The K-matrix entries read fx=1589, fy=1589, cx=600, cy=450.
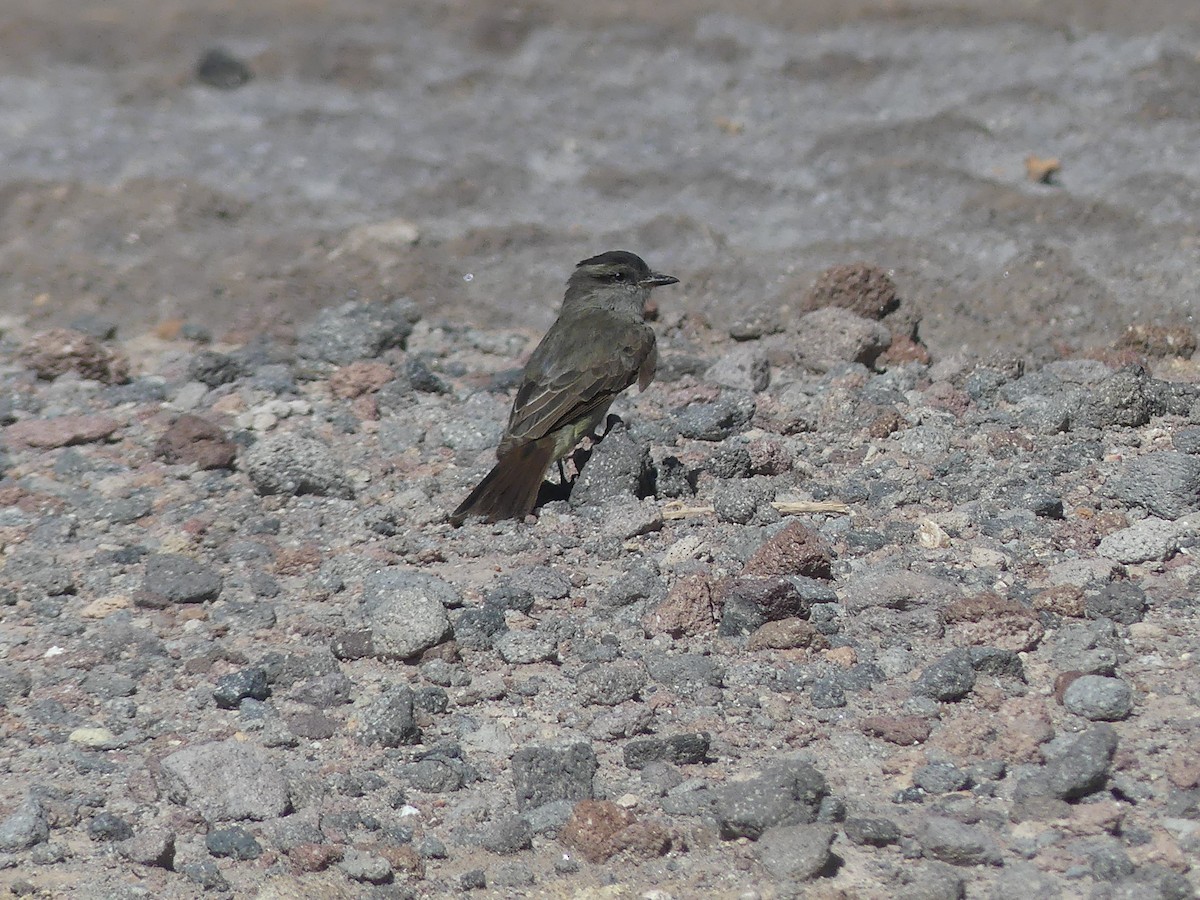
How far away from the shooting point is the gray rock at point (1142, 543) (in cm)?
505

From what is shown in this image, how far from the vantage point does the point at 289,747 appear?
15.0ft

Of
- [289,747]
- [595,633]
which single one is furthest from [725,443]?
[289,747]

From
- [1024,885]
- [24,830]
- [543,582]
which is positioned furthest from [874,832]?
[24,830]

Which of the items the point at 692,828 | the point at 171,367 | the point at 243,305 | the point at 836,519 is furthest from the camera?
the point at 243,305

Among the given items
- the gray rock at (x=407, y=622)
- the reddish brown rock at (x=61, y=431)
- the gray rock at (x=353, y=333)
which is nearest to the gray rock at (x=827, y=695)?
the gray rock at (x=407, y=622)

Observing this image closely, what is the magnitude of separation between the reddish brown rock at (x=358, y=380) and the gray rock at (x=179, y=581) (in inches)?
61.0

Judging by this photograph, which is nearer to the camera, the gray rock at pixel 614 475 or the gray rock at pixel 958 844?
the gray rock at pixel 958 844

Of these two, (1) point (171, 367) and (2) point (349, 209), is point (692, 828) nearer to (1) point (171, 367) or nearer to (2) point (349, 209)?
(1) point (171, 367)

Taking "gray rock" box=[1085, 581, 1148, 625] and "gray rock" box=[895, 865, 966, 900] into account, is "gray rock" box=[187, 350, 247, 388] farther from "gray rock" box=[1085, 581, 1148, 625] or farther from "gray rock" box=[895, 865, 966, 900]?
"gray rock" box=[895, 865, 966, 900]

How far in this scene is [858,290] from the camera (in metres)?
7.13

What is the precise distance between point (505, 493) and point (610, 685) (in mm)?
1365

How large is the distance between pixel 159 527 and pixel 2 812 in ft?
5.87

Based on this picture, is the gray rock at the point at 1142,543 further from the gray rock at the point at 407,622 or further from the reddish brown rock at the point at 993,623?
the gray rock at the point at 407,622

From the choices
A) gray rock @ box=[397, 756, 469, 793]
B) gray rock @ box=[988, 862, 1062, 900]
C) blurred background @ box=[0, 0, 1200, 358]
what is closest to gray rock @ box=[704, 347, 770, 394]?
blurred background @ box=[0, 0, 1200, 358]
